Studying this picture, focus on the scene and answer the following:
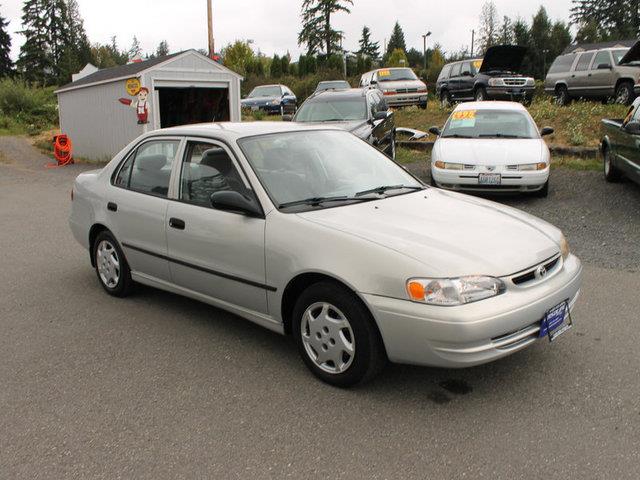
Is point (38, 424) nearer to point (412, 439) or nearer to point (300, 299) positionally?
point (300, 299)

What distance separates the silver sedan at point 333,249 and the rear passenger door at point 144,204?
0.6 inches

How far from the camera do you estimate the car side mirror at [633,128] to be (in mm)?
8734

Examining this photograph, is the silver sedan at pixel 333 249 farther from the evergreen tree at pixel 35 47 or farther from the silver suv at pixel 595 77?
the evergreen tree at pixel 35 47

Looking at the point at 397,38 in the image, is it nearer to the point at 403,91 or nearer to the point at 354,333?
the point at 403,91

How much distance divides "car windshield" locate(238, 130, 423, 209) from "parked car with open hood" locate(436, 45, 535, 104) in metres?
16.4

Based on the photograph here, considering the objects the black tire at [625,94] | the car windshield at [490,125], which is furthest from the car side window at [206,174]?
the black tire at [625,94]

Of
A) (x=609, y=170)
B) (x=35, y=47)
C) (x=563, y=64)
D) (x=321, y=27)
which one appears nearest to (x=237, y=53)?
(x=321, y=27)

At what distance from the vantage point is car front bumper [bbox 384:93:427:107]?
21938 millimetres

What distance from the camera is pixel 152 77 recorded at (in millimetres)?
18453

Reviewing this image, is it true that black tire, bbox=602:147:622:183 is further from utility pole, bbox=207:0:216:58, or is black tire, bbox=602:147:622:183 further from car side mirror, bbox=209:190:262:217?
utility pole, bbox=207:0:216:58

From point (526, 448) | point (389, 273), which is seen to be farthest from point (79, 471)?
point (526, 448)

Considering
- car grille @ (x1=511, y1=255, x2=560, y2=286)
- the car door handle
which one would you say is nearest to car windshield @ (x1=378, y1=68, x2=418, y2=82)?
the car door handle

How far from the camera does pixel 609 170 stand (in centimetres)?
1085

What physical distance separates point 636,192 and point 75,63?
72508 mm
